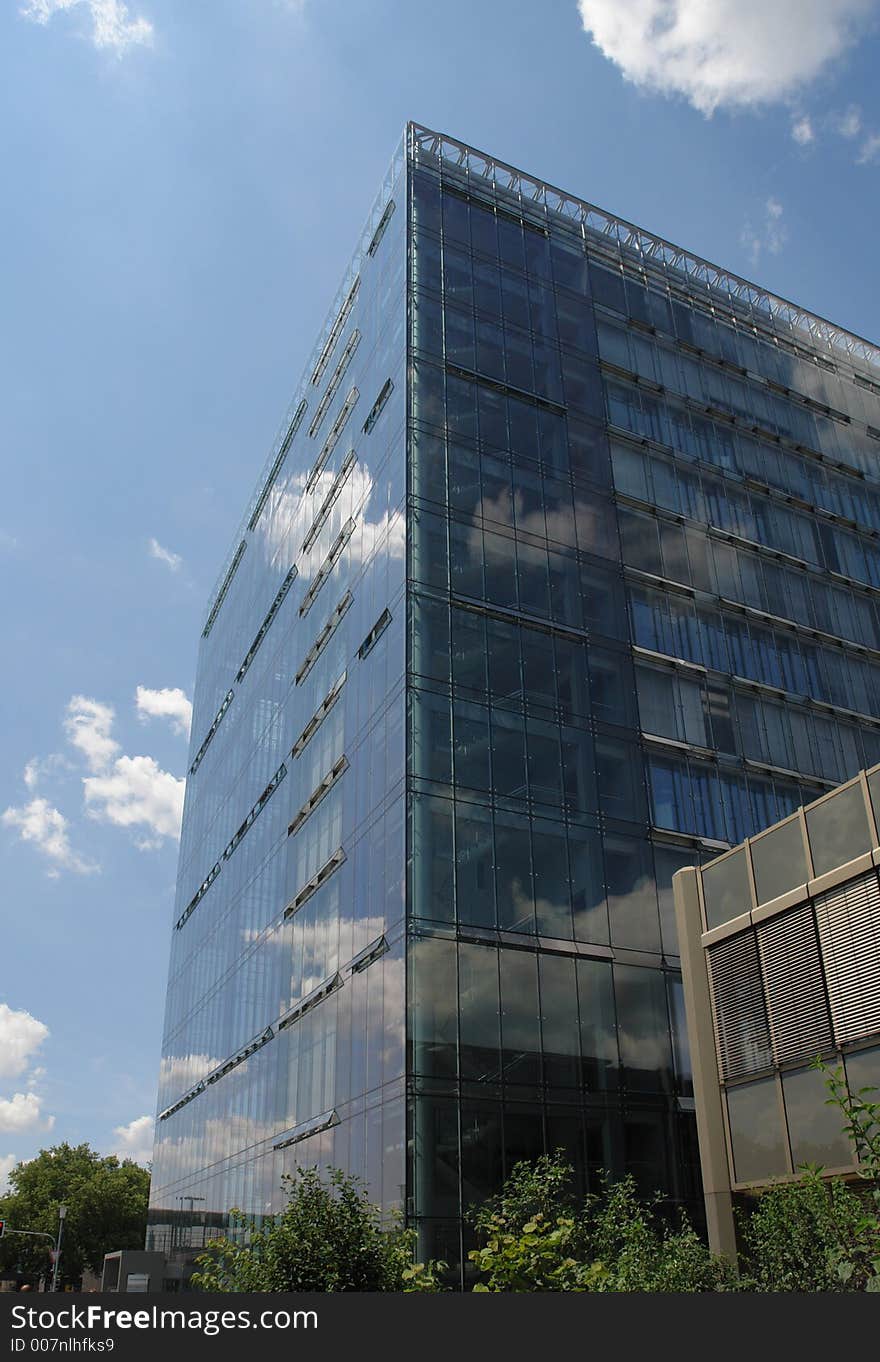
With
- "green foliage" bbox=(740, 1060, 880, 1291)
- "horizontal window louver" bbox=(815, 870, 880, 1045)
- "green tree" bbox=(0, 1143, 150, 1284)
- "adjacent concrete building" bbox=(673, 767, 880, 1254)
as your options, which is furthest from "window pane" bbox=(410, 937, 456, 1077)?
"green tree" bbox=(0, 1143, 150, 1284)

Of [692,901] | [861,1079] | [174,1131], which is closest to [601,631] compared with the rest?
[692,901]

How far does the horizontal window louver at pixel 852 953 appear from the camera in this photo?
68.7 feet

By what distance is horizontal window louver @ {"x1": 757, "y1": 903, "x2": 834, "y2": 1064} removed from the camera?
73.0 ft

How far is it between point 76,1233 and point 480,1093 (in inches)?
3631

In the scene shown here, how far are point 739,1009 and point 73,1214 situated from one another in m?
102

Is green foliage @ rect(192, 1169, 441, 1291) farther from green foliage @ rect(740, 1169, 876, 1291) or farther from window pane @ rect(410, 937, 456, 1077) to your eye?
window pane @ rect(410, 937, 456, 1077)

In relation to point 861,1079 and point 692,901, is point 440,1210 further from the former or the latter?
point 861,1079

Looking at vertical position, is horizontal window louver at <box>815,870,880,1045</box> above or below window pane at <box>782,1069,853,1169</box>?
above

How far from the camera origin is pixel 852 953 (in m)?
21.6

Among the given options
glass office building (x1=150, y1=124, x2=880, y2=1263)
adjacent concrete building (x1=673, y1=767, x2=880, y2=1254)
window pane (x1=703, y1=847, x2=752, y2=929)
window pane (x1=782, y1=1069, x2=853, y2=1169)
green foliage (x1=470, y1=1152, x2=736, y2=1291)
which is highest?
glass office building (x1=150, y1=124, x2=880, y2=1263)

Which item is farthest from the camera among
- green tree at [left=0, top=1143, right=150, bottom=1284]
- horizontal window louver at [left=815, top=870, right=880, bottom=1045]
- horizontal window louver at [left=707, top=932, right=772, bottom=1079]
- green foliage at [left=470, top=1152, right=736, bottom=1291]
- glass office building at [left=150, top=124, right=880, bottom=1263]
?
green tree at [left=0, top=1143, right=150, bottom=1284]

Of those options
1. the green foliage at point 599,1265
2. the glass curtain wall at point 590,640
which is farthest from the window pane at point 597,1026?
the green foliage at point 599,1265

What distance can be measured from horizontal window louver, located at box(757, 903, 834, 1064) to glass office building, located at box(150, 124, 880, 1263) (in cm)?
1174

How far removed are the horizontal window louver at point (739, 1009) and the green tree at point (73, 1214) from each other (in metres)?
99.7
